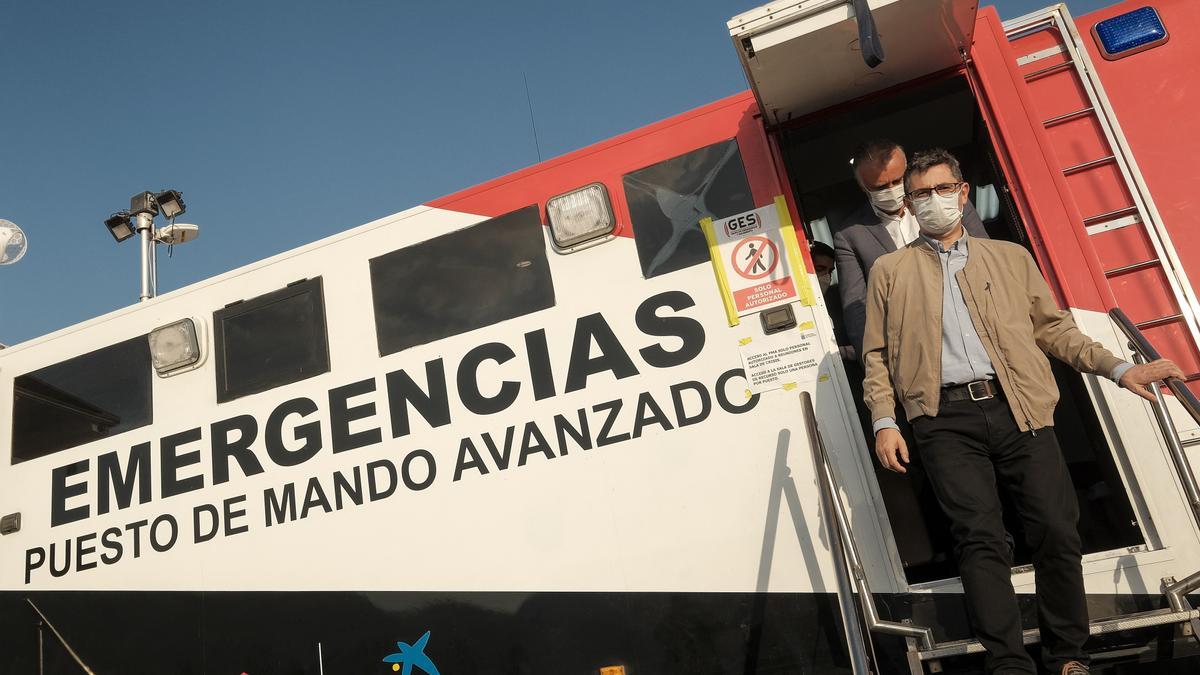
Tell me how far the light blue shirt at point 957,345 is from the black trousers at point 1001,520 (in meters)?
0.09

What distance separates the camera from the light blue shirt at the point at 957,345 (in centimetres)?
295

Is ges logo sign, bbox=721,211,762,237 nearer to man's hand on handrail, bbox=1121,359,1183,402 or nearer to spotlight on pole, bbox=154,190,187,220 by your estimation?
man's hand on handrail, bbox=1121,359,1183,402

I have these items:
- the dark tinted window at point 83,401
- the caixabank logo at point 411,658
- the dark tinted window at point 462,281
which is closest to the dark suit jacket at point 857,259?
the dark tinted window at point 462,281

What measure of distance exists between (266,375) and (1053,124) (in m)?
3.60

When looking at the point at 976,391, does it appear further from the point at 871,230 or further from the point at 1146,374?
the point at 871,230

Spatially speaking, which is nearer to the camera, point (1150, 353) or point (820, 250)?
point (1150, 353)

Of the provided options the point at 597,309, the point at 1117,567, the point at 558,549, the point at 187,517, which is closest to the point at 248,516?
the point at 187,517

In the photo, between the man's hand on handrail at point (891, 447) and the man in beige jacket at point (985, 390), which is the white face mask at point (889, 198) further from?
the man's hand on handrail at point (891, 447)

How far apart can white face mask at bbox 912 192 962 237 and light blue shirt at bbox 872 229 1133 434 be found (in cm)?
12

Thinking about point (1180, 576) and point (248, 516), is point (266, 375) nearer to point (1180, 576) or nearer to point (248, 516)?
point (248, 516)

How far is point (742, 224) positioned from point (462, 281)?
127 centimetres

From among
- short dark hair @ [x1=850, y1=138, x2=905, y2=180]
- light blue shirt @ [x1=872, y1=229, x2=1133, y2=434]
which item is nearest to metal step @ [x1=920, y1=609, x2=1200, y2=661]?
light blue shirt @ [x1=872, y1=229, x2=1133, y2=434]

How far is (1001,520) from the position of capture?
286cm

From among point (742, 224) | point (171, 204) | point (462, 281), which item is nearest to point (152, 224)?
point (171, 204)
